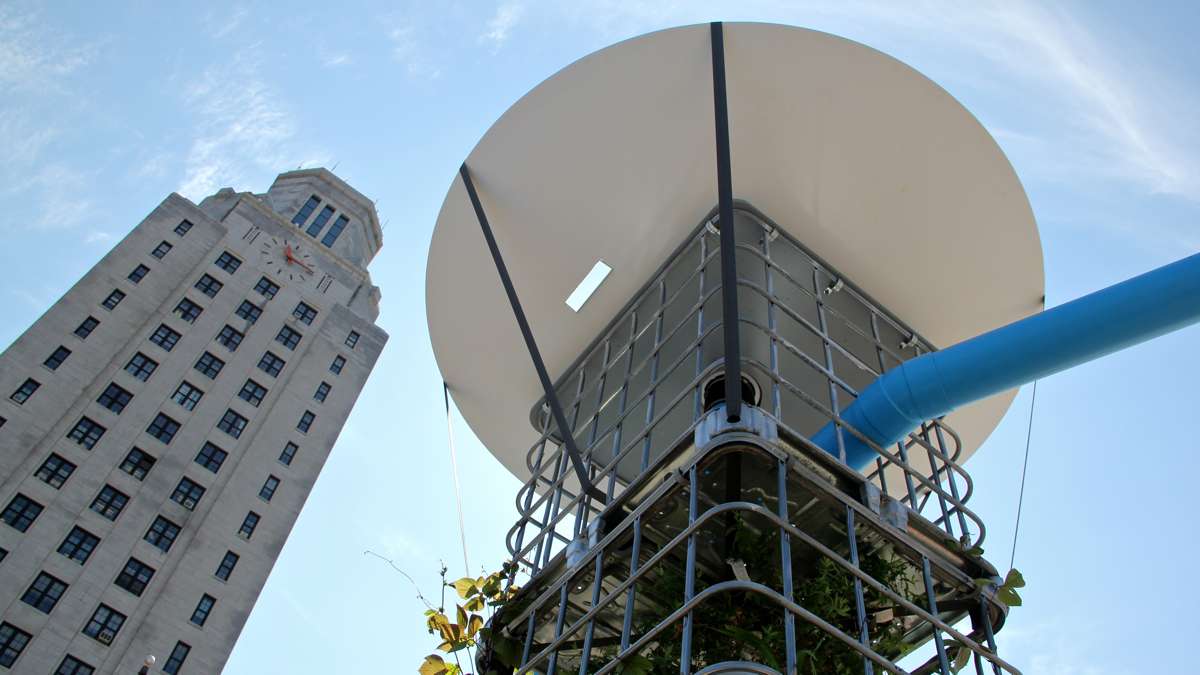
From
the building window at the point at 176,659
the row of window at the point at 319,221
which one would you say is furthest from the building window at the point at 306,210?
the building window at the point at 176,659

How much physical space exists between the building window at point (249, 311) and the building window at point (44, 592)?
21.8 metres

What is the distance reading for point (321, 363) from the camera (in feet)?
207

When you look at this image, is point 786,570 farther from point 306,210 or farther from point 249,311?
point 306,210

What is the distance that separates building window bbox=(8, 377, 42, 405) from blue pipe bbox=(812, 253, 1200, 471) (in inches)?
1927

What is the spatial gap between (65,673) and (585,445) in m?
38.8

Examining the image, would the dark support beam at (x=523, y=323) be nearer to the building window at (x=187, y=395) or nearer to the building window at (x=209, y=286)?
the building window at (x=187, y=395)

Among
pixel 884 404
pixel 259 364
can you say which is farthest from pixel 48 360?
pixel 884 404

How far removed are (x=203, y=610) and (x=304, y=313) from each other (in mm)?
23399

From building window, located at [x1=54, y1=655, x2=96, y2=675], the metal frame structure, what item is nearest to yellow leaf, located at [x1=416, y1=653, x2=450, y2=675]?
the metal frame structure

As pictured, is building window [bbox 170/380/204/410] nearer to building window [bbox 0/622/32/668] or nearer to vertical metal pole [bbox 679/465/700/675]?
building window [bbox 0/622/32/668]

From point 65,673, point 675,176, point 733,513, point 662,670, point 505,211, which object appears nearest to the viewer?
point 662,670

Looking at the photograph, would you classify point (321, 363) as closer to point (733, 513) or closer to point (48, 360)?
point (48, 360)

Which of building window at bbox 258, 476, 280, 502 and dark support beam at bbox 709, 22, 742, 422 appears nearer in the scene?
dark support beam at bbox 709, 22, 742, 422

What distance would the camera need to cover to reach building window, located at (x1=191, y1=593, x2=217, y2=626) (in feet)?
154
